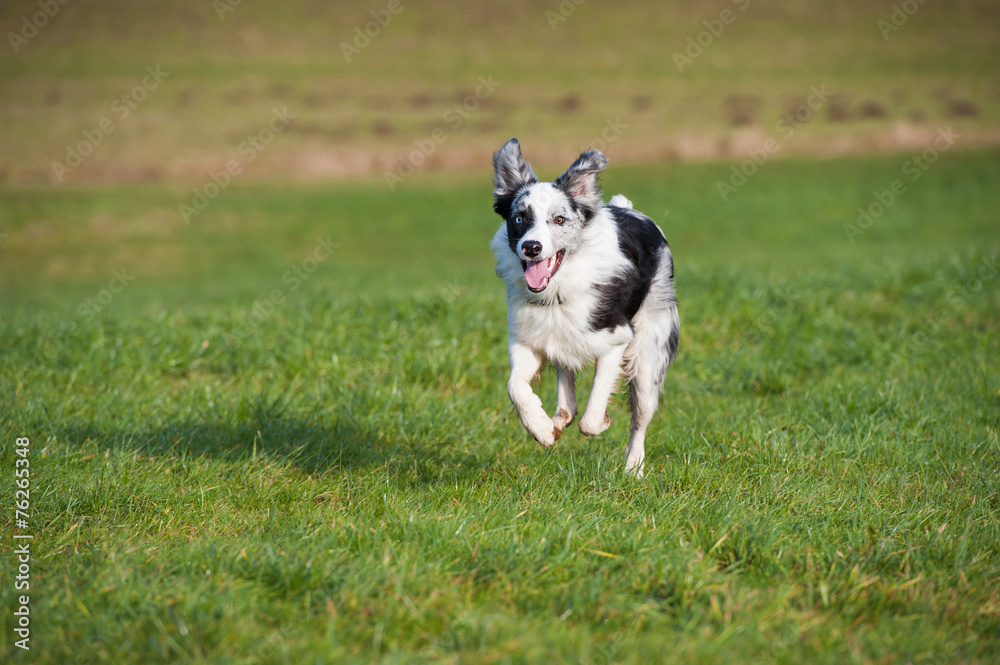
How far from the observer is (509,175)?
457cm

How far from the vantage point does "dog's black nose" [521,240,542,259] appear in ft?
13.1

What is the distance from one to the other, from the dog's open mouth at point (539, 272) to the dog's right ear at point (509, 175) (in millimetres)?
490

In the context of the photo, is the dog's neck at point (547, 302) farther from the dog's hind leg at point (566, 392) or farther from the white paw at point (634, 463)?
the white paw at point (634, 463)

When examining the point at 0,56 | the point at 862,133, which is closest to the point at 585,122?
the point at 862,133

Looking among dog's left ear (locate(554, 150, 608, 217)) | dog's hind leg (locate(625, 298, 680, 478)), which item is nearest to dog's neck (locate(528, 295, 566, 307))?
dog's left ear (locate(554, 150, 608, 217))

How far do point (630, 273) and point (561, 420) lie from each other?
87cm

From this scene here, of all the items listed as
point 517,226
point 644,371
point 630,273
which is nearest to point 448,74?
point 644,371

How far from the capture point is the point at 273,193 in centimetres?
2748

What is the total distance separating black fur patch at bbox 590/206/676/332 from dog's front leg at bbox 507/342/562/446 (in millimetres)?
422

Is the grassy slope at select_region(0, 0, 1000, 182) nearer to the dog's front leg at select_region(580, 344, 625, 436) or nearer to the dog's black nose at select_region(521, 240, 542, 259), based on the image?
the dog's front leg at select_region(580, 344, 625, 436)

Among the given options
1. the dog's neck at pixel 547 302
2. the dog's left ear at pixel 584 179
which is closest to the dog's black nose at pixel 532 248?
the dog's neck at pixel 547 302

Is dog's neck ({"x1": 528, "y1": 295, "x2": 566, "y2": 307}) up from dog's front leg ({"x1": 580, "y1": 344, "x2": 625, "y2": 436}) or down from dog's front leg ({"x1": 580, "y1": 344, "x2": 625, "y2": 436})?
up

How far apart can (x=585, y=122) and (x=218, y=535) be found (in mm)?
33810

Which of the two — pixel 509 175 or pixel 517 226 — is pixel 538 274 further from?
pixel 509 175
